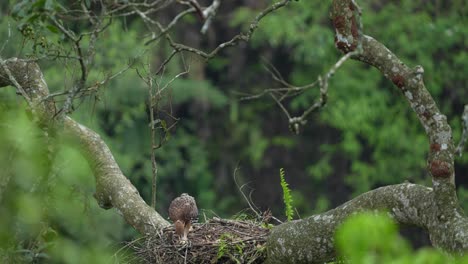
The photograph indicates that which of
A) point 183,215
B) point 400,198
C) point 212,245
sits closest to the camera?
point 400,198

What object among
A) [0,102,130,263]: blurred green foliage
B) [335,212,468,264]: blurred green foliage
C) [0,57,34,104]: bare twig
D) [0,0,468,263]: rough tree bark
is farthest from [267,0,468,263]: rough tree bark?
[335,212,468,264]: blurred green foliage

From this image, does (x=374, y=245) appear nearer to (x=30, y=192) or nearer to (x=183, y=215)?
(x=183, y=215)

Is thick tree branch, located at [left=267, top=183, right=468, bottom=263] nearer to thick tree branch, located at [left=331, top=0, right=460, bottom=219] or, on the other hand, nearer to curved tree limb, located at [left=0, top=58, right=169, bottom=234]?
thick tree branch, located at [left=331, top=0, right=460, bottom=219]

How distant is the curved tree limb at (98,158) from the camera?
23.7ft

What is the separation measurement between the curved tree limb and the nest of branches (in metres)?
0.18

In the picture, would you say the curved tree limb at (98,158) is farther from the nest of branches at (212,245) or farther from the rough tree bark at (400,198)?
the rough tree bark at (400,198)

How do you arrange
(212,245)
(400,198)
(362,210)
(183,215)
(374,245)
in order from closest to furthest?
(374,245) → (400,198) → (362,210) → (212,245) → (183,215)

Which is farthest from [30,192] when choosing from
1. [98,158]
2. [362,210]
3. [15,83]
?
[362,210]

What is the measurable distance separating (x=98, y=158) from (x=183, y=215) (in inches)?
29.8

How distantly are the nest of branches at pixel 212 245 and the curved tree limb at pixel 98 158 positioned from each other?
18cm

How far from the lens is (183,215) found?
7.47 metres

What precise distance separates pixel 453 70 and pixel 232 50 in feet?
14.8

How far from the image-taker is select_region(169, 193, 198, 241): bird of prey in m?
7.09

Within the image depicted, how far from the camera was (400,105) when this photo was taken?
18984mm
